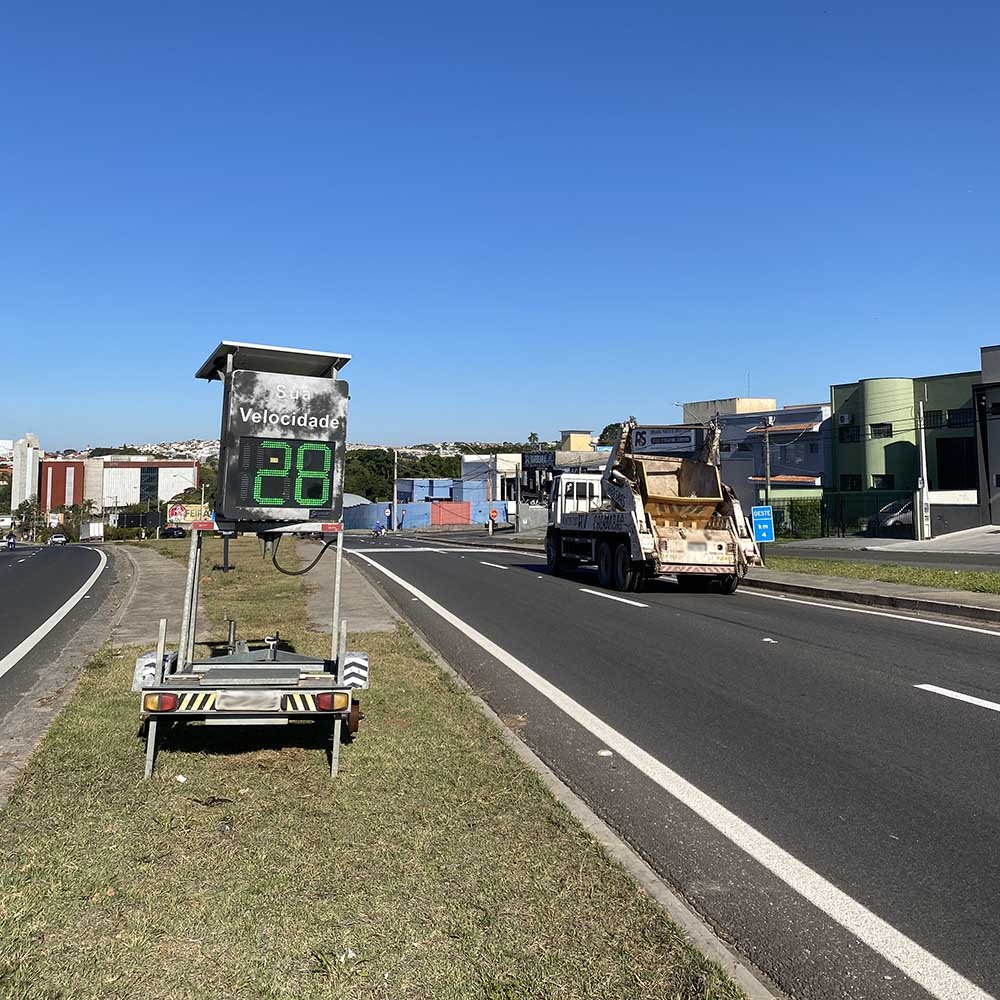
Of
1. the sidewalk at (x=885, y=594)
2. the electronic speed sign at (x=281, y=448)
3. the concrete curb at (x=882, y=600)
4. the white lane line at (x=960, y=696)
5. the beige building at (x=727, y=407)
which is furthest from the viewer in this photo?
the beige building at (x=727, y=407)

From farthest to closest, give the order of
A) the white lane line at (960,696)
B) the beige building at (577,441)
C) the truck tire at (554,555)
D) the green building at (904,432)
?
the beige building at (577,441)
the green building at (904,432)
the truck tire at (554,555)
the white lane line at (960,696)

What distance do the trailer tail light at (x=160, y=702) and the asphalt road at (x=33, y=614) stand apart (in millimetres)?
2681

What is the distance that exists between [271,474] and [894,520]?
48224 millimetres

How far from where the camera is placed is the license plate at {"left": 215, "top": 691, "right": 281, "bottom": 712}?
582 centimetres

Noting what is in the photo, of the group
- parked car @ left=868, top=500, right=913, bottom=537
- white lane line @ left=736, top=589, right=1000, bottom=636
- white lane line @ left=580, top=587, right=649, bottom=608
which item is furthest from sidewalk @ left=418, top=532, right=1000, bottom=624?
parked car @ left=868, top=500, right=913, bottom=537

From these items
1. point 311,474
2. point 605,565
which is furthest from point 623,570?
point 311,474

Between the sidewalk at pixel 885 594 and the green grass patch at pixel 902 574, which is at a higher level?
the green grass patch at pixel 902 574

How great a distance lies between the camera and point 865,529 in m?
50.3

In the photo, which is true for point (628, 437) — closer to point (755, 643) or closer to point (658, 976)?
point (755, 643)

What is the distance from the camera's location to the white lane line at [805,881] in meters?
3.60

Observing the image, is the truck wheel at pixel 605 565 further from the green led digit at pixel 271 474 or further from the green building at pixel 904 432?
the green building at pixel 904 432

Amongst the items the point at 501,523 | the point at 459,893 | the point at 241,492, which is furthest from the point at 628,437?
the point at 501,523

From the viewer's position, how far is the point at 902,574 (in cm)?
2205

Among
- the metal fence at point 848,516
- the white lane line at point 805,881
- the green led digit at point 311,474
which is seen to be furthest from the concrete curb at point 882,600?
the metal fence at point 848,516
